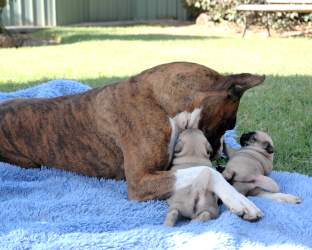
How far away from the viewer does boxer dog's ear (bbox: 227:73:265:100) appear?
160 inches

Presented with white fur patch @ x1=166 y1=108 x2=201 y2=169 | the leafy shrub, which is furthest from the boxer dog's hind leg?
the leafy shrub

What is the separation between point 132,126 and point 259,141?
0.91 metres

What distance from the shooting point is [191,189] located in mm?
3664

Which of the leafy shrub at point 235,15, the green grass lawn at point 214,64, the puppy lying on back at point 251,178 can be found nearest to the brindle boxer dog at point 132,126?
the puppy lying on back at point 251,178

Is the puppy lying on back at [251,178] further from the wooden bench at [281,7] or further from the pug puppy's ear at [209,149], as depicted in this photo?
the wooden bench at [281,7]

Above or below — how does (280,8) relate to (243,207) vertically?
above

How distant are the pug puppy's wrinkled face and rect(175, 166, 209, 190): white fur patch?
621 mm

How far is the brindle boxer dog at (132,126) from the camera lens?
3.94m

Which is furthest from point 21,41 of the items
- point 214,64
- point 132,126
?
point 132,126

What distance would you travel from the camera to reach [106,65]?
1031 centimetres

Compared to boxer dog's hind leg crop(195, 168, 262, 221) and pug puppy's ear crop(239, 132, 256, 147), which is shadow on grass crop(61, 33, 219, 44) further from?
boxer dog's hind leg crop(195, 168, 262, 221)

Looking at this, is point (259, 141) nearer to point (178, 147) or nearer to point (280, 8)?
point (178, 147)

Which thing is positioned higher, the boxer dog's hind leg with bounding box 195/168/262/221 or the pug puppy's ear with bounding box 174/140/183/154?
the pug puppy's ear with bounding box 174/140/183/154

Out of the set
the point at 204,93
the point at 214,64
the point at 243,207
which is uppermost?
the point at 204,93
